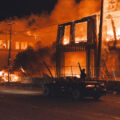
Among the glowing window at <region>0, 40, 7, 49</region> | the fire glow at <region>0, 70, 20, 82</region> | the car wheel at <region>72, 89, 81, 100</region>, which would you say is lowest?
the car wheel at <region>72, 89, 81, 100</region>

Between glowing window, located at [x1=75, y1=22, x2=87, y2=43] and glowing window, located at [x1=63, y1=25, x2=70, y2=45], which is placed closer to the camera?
glowing window, located at [x1=75, y1=22, x2=87, y2=43]

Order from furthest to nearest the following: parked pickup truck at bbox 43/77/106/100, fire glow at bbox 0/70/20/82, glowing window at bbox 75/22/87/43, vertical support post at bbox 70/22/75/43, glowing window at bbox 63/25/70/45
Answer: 1. fire glow at bbox 0/70/20/82
2. glowing window at bbox 63/25/70/45
3. vertical support post at bbox 70/22/75/43
4. glowing window at bbox 75/22/87/43
5. parked pickup truck at bbox 43/77/106/100

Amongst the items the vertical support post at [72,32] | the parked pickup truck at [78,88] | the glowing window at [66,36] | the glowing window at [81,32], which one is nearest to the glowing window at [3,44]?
the glowing window at [66,36]

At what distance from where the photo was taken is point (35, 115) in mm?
11016

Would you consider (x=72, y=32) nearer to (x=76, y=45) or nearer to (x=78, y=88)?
(x=76, y=45)

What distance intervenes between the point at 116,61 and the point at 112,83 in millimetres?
8265

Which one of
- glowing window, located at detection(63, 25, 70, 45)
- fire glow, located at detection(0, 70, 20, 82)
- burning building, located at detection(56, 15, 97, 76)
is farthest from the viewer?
fire glow, located at detection(0, 70, 20, 82)

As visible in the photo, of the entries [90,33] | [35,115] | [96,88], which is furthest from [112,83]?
[35,115]

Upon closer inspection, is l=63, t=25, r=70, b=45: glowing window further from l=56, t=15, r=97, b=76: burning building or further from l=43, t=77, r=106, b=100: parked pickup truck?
l=43, t=77, r=106, b=100: parked pickup truck

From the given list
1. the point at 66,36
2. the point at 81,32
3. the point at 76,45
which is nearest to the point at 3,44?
the point at 66,36

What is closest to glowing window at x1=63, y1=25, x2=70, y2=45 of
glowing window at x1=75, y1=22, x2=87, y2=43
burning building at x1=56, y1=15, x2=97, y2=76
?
burning building at x1=56, y1=15, x2=97, y2=76

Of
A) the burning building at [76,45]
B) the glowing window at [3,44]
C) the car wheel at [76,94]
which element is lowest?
the car wheel at [76,94]

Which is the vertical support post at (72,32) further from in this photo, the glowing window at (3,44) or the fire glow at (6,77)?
the glowing window at (3,44)

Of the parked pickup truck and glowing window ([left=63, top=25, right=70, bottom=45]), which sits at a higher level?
glowing window ([left=63, top=25, right=70, bottom=45])
